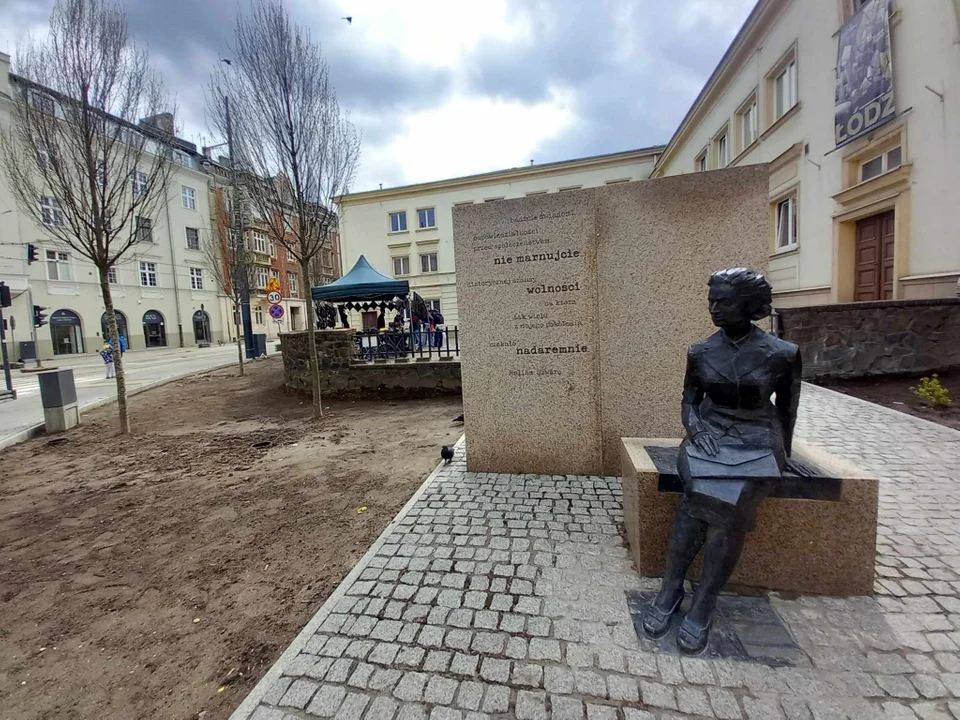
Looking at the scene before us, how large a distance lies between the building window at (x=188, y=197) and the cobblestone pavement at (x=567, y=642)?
42.2 metres

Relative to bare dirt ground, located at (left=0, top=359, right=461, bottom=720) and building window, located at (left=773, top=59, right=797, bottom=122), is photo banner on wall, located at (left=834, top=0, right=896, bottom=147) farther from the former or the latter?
bare dirt ground, located at (left=0, top=359, right=461, bottom=720)

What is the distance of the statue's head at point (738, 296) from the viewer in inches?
85.1

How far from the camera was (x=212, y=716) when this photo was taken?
6.25 ft

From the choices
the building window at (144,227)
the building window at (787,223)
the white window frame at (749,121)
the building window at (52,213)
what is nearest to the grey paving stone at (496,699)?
the building window at (144,227)

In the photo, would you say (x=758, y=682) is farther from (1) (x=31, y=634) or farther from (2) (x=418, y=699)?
(1) (x=31, y=634)

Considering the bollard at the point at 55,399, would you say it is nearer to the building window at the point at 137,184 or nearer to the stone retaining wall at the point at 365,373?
the building window at the point at 137,184

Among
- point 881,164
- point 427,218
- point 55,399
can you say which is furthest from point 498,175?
point 55,399

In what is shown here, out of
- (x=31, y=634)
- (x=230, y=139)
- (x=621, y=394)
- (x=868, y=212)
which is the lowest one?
(x=31, y=634)

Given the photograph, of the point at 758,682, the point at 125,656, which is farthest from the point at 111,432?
the point at 758,682

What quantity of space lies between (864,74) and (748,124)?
709cm

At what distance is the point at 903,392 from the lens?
7098mm

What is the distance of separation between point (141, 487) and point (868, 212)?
14.5m

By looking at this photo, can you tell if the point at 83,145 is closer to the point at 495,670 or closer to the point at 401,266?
the point at 495,670

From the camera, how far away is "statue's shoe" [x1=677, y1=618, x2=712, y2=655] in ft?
6.58
